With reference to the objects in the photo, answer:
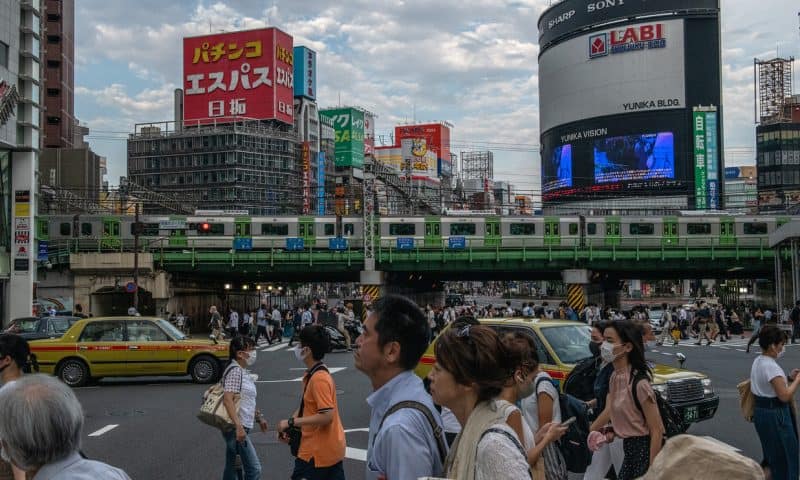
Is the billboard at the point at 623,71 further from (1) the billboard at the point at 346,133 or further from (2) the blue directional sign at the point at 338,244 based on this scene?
(2) the blue directional sign at the point at 338,244

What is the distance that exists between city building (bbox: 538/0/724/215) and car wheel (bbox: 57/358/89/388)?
6036 centimetres

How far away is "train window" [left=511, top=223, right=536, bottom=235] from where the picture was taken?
50906 mm

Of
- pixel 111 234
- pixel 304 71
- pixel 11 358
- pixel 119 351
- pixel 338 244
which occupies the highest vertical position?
pixel 304 71

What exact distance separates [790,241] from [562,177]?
43136 millimetres

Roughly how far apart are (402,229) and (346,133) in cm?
6413

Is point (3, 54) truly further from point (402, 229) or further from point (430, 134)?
point (430, 134)

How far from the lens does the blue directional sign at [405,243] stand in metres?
49.2

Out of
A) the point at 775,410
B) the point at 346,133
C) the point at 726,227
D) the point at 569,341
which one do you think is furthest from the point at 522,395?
the point at 346,133

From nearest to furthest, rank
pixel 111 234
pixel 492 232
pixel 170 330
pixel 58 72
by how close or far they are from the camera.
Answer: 1. pixel 170 330
2. pixel 111 234
3. pixel 492 232
4. pixel 58 72

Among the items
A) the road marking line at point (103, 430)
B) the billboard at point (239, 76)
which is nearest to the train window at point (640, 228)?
the road marking line at point (103, 430)

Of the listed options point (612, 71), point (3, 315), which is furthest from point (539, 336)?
point (612, 71)

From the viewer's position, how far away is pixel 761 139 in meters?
102

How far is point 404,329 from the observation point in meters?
3.68

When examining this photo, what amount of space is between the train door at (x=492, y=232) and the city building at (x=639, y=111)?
2456 cm
